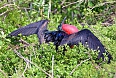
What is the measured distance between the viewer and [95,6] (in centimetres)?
434

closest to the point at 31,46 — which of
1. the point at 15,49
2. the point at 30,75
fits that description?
the point at 15,49

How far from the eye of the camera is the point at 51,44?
3334 mm

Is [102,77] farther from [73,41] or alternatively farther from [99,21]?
[99,21]

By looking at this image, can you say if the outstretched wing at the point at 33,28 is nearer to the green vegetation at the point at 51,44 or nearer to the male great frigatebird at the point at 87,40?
the green vegetation at the point at 51,44

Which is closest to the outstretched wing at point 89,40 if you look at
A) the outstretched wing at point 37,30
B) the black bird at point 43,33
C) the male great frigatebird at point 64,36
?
the male great frigatebird at point 64,36

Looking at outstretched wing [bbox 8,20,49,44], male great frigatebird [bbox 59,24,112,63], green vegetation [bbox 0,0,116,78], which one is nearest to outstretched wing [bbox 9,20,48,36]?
outstretched wing [bbox 8,20,49,44]

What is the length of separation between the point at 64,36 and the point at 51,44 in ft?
0.41

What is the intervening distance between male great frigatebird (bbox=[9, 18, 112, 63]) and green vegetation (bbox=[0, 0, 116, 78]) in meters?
0.07

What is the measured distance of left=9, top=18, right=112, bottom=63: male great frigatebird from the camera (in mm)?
3213

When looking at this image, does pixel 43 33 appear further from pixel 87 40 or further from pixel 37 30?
pixel 87 40

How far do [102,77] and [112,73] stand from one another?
2.9 inches

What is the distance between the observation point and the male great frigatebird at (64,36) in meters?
3.21

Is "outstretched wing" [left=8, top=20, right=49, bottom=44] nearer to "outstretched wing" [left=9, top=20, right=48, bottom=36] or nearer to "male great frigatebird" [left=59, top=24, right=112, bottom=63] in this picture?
"outstretched wing" [left=9, top=20, right=48, bottom=36]

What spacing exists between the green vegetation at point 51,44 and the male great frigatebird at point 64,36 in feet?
0.22
